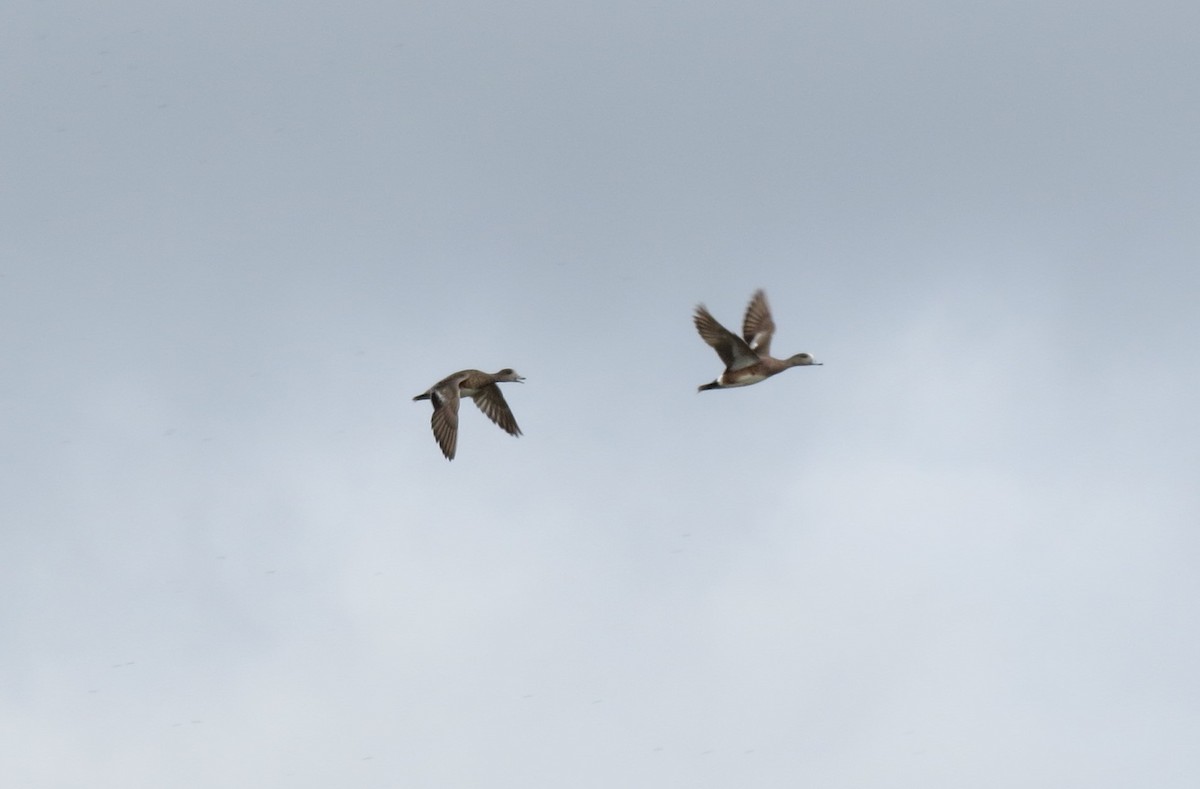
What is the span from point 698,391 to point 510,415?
33.7 feet

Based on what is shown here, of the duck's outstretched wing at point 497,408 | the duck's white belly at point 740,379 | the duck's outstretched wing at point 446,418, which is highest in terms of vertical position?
the duck's outstretched wing at point 497,408

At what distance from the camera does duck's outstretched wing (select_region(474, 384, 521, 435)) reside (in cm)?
5394

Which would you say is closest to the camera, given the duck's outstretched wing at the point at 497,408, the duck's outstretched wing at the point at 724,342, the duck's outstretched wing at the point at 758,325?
the duck's outstretched wing at the point at 724,342

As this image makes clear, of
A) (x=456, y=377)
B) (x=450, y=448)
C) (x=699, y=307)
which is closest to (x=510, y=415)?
(x=456, y=377)

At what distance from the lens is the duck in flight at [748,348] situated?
4619 cm

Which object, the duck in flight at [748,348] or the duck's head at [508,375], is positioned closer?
the duck in flight at [748,348]

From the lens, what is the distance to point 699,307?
4625 centimetres

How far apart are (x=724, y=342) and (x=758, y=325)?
3.10m

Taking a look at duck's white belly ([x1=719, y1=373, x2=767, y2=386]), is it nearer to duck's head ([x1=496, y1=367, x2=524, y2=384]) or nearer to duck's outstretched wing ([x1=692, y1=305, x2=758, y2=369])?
duck's outstretched wing ([x1=692, y1=305, x2=758, y2=369])

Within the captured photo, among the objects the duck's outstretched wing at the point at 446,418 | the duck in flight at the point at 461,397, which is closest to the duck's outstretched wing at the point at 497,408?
the duck in flight at the point at 461,397

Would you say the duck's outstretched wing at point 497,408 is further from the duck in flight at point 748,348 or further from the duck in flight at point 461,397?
the duck in flight at point 748,348

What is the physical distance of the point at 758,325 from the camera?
49250 mm

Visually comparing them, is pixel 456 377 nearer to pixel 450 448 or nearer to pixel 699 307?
pixel 450 448

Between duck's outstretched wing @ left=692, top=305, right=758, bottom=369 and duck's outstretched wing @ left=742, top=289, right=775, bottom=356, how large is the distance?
1.03 metres
